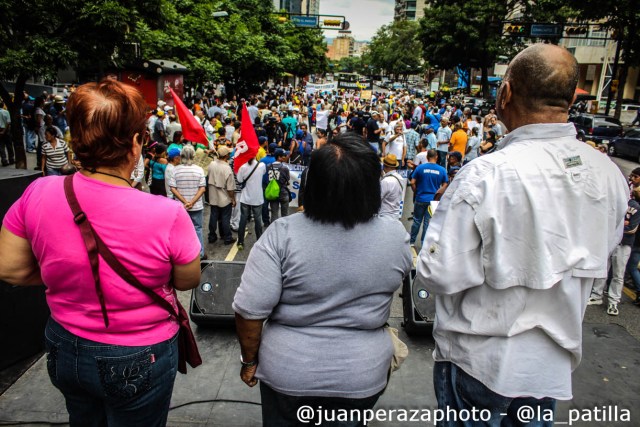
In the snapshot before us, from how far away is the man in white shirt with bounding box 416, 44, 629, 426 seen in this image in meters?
1.57

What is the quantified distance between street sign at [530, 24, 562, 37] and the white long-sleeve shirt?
1047 inches

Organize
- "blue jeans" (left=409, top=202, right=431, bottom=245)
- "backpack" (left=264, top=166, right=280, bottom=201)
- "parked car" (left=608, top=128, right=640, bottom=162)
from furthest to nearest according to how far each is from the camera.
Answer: "parked car" (left=608, top=128, right=640, bottom=162), "backpack" (left=264, top=166, right=280, bottom=201), "blue jeans" (left=409, top=202, right=431, bottom=245)

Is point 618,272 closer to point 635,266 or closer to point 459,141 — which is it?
point 635,266

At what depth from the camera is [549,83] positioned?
168 cm

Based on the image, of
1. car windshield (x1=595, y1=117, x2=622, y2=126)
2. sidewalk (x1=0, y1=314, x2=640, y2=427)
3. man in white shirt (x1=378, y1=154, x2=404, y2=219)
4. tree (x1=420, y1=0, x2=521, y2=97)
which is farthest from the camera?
tree (x1=420, y1=0, x2=521, y2=97)

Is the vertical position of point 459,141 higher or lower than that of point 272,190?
higher

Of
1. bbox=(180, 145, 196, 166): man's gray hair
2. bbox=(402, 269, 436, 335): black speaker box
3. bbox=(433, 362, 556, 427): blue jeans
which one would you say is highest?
bbox=(180, 145, 196, 166): man's gray hair

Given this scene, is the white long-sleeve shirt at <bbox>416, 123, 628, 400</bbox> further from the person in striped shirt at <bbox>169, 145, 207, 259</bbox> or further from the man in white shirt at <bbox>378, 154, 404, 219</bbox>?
the person in striped shirt at <bbox>169, 145, 207, 259</bbox>

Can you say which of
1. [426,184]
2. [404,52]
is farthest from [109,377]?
[404,52]

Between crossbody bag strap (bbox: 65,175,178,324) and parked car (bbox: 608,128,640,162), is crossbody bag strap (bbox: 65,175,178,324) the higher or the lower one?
the higher one

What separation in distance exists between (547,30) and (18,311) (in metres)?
27.2

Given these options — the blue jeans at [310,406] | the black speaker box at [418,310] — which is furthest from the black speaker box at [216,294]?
the blue jeans at [310,406]

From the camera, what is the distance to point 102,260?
169cm

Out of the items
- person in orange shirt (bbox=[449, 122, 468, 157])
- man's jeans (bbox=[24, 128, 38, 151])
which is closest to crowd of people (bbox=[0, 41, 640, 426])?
person in orange shirt (bbox=[449, 122, 468, 157])
